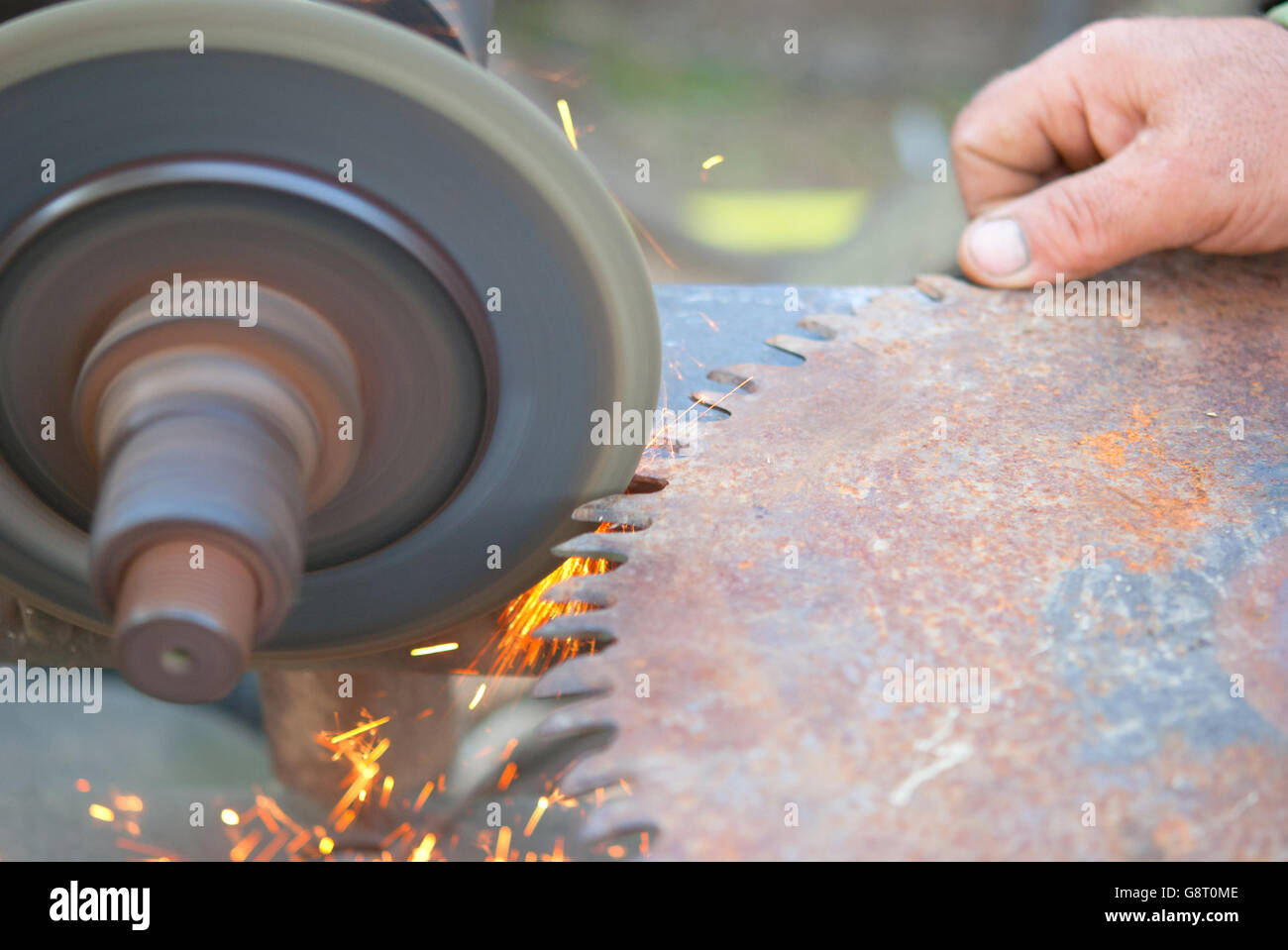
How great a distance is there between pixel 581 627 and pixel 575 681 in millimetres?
69

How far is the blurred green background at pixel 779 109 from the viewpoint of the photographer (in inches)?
154

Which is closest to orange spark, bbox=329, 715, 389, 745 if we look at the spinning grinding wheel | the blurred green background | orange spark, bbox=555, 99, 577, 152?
the spinning grinding wheel

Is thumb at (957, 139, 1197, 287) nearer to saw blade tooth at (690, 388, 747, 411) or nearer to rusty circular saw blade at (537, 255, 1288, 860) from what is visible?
rusty circular saw blade at (537, 255, 1288, 860)

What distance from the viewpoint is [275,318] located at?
3.15ft

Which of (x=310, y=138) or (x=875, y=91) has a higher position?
(x=875, y=91)

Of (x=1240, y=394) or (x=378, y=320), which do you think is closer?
(x=378, y=320)

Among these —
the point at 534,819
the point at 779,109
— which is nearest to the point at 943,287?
the point at 534,819

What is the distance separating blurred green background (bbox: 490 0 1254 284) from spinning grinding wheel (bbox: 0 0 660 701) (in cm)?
285

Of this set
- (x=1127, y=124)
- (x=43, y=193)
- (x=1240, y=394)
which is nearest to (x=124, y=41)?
(x=43, y=193)

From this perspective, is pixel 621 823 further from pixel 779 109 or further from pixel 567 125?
pixel 779 109

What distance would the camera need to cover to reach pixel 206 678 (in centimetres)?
83

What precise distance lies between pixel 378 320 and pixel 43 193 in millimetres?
291

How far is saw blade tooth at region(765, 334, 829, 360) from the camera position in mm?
1401
